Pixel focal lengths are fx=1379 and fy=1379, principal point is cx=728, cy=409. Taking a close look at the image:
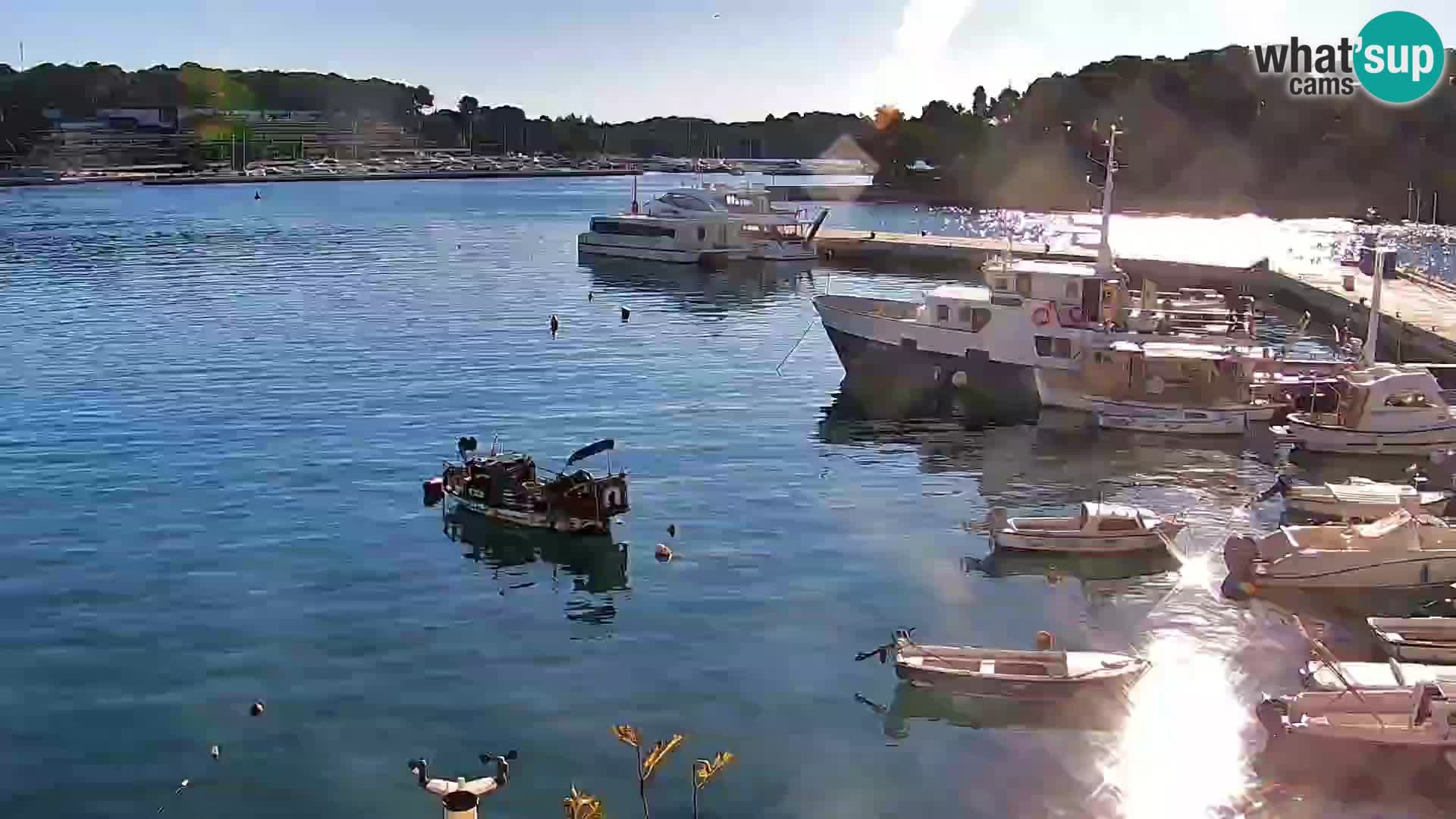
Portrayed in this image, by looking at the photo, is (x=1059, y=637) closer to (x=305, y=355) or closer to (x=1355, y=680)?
(x=1355, y=680)

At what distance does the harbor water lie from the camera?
23.8 m

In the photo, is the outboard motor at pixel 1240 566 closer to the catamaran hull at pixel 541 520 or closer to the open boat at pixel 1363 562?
the open boat at pixel 1363 562

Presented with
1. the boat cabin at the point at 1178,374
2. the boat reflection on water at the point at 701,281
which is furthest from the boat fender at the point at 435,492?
the boat reflection on water at the point at 701,281

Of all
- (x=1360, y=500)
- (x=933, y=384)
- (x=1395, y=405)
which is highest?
(x=1395, y=405)

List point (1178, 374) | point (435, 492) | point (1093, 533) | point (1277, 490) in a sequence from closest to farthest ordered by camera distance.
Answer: point (1093, 533) → point (435, 492) → point (1277, 490) → point (1178, 374)

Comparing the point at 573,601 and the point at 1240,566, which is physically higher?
the point at 1240,566

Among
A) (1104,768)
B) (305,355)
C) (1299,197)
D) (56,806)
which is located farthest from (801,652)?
(1299,197)

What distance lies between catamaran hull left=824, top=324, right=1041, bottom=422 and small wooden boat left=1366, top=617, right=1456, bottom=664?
79.6 ft

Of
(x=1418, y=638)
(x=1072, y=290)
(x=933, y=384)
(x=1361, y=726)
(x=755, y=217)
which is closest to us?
(x=1361, y=726)

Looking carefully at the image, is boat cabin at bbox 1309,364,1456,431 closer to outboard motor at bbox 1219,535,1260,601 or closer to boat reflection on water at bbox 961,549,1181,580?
boat reflection on water at bbox 961,549,1181,580

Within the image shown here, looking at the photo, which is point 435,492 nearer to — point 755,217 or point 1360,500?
point 1360,500

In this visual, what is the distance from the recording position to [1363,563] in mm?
32531

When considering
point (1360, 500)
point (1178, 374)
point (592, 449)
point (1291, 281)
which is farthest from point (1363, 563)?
point (1291, 281)

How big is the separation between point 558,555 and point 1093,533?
13826 millimetres
